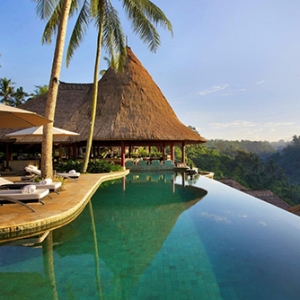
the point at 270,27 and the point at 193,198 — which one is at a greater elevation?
the point at 270,27

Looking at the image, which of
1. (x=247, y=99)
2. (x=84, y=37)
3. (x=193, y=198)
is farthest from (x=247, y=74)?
(x=193, y=198)

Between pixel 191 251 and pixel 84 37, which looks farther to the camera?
pixel 84 37

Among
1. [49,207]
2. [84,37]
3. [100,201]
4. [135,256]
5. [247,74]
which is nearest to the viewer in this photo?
[135,256]

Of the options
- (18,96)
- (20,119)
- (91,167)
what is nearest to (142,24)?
(91,167)

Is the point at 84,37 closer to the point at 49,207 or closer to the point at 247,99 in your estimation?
the point at 49,207

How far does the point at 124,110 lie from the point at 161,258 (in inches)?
541

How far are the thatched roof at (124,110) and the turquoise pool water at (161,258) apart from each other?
9335 mm

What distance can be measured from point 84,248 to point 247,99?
74.3 feet

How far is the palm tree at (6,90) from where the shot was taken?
28.9m

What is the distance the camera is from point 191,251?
3.79 metres

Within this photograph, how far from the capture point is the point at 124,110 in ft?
54.3

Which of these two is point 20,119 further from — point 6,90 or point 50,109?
point 6,90

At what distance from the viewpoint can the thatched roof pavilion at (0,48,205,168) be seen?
594 inches

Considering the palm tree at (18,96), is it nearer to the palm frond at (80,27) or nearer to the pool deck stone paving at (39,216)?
the palm frond at (80,27)
